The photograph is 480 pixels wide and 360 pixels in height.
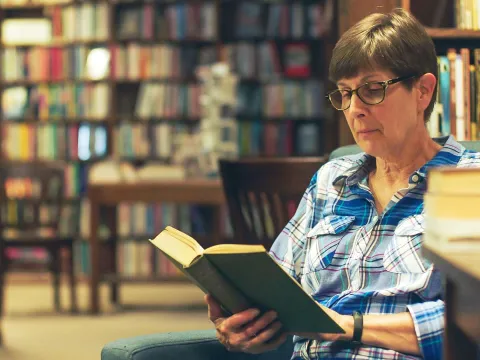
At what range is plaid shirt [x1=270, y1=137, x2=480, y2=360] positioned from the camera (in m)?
1.38

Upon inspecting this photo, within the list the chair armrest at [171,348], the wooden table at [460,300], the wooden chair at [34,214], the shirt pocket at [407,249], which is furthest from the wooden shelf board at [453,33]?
the wooden chair at [34,214]

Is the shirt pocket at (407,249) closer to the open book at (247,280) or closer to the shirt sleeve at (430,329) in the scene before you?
the shirt sleeve at (430,329)

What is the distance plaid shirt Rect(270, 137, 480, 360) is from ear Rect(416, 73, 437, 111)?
0.26 ft

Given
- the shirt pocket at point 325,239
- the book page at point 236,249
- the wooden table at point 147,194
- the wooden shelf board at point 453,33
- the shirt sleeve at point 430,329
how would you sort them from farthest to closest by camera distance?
the wooden table at point 147,194 < the wooden shelf board at point 453,33 < the shirt pocket at point 325,239 < the shirt sleeve at point 430,329 < the book page at point 236,249

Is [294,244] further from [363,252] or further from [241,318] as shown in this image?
[241,318]

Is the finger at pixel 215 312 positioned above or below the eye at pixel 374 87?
below

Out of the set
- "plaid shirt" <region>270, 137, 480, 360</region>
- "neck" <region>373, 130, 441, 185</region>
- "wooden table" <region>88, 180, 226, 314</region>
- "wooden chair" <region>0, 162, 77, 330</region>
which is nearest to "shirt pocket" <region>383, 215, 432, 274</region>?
"plaid shirt" <region>270, 137, 480, 360</region>

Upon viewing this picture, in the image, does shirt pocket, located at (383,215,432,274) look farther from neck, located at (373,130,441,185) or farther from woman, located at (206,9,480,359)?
neck, located at (373,130,441,185)

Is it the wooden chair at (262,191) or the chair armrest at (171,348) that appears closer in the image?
the chair armrest at (171,348)

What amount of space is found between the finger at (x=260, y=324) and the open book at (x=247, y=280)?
10 millimetres

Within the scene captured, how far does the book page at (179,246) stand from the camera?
1232mm

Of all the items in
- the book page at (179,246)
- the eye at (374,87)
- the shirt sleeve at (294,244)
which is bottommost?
the shirt sleeve at (294,244)

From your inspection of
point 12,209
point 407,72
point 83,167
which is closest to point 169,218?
point 83,167

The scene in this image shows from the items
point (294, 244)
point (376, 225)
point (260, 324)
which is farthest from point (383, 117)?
point (260, 324)
